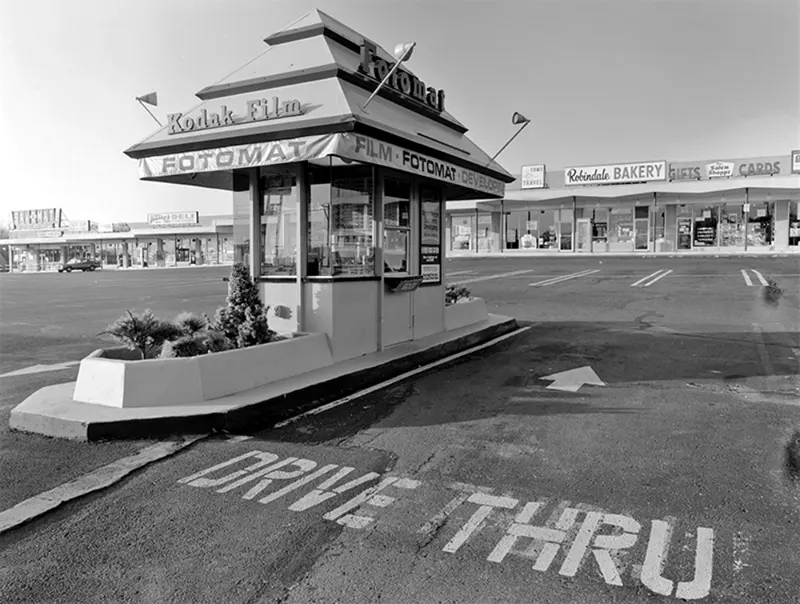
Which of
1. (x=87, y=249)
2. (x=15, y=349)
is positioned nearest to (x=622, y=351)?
(x=15, y=349)

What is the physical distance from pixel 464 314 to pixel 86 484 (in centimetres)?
827

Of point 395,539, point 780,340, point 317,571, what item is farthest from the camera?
point 780,340

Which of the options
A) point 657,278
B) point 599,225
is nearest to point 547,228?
point 599,225

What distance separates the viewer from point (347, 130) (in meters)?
6.66

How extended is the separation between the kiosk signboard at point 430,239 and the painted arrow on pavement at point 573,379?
3.01 m

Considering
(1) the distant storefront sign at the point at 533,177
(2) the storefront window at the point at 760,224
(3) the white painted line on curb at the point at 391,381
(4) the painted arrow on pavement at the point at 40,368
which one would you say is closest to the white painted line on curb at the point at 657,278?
(3) the white painted line on curb at the point at 391,381

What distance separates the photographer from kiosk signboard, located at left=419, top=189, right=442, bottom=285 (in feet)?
33.0

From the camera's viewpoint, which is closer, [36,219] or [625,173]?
[625,173]

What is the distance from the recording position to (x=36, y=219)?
304 ft

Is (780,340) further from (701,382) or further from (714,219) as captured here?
(714,219)

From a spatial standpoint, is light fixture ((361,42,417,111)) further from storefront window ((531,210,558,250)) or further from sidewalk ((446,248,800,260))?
storefront window ((531,210,558,250))

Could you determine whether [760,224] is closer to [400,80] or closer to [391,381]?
[400,80]

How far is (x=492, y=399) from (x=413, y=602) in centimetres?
406

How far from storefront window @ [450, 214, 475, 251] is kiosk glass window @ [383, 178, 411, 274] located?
40.1m
